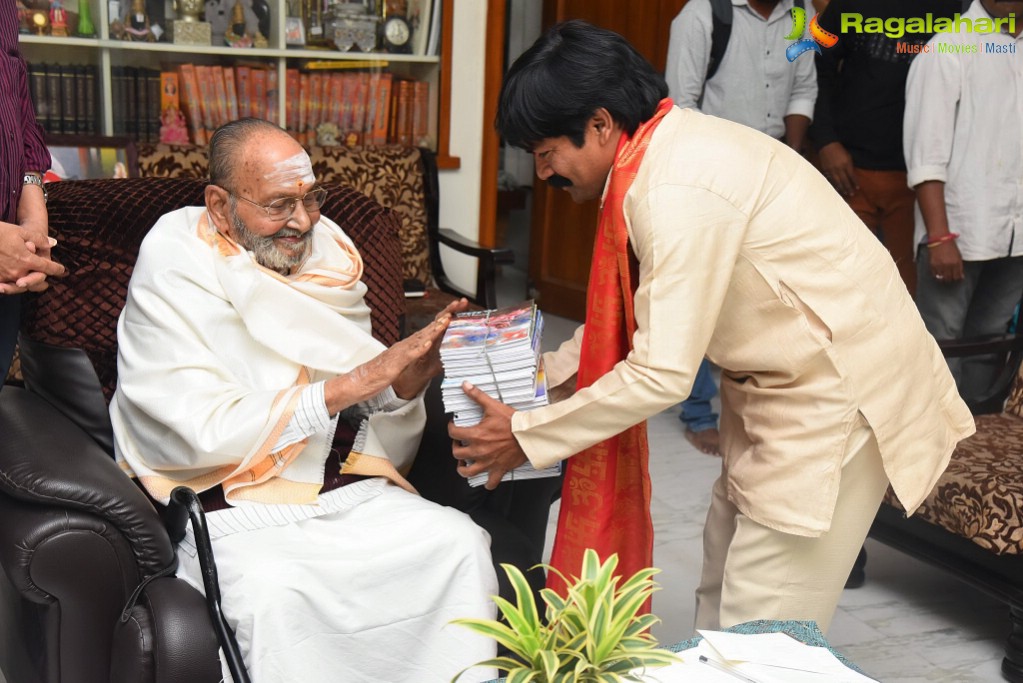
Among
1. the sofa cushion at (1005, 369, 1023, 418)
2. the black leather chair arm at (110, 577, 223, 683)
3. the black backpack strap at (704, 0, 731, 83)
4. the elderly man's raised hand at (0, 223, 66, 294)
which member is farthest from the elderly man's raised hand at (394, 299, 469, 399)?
the black backpack strap at (704, 0, 731, 83)

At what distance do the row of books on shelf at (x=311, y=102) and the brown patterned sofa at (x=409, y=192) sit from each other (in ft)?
1.18

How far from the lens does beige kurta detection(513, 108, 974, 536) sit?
1647mm

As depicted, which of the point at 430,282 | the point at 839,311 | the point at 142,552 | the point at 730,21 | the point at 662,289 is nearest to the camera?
the point at 662,289

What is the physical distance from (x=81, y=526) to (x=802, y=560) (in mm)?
1210

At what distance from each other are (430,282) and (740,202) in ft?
9.09

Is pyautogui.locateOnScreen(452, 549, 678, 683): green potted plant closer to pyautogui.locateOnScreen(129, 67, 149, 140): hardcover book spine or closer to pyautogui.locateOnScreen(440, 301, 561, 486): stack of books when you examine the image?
pyautogui.locateOnScreen(440, 301, 561, 486): stack of books

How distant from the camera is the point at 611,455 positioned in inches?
78.6

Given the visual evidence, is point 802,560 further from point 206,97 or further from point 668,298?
point 206,97

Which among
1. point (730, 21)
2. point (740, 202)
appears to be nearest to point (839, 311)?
point (740, 202)

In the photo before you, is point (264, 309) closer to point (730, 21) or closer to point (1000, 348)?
point (1000, 348)

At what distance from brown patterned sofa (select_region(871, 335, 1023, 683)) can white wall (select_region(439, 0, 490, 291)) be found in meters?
2.26

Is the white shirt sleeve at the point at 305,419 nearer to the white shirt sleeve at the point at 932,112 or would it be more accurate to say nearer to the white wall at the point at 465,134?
the white shirt sleeve at the point at 932,112

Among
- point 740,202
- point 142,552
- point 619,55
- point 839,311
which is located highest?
point 619,55

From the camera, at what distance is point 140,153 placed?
152 inches
